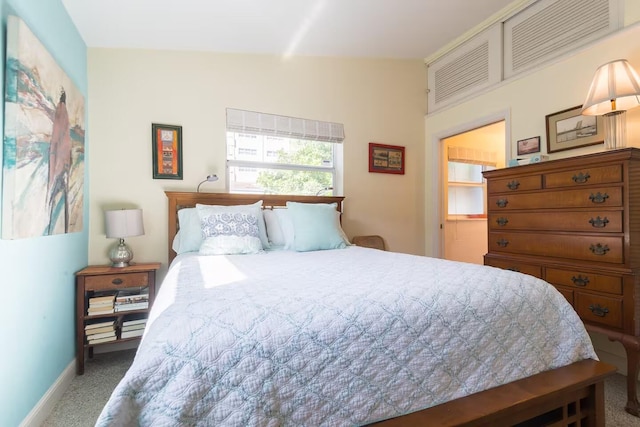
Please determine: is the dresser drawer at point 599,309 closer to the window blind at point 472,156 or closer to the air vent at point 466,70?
the air vent at point 466,70

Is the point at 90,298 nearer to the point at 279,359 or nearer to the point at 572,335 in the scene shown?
the point at 279,359

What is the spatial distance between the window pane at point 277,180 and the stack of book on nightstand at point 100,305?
1352mm

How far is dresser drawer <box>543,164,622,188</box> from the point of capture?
71.4 inches

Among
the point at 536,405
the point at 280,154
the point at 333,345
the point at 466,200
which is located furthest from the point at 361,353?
the point at 466,200

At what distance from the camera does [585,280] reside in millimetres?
1926

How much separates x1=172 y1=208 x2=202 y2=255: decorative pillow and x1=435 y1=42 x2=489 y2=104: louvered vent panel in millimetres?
3058

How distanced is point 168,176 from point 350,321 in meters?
2.39

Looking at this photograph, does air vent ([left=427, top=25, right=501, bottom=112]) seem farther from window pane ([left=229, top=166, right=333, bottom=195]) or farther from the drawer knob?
window pane ([left=229, top=166, right=333, bottom=195])

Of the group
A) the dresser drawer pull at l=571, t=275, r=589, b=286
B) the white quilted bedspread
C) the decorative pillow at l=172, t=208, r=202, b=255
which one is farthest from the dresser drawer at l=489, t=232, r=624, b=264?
the decorative pillow at l=172, t=208, r=202, b=255

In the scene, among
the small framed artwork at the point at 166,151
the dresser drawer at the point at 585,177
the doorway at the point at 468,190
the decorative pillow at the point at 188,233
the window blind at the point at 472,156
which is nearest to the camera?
the dresser drawer at the point at 585,177

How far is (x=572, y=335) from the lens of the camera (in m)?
1.38

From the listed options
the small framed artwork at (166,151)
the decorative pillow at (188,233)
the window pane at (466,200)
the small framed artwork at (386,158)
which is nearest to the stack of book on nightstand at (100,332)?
the decorative pillow at (188,233)

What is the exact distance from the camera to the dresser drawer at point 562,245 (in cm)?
182

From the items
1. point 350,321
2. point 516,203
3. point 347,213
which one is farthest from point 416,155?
point 350,321
